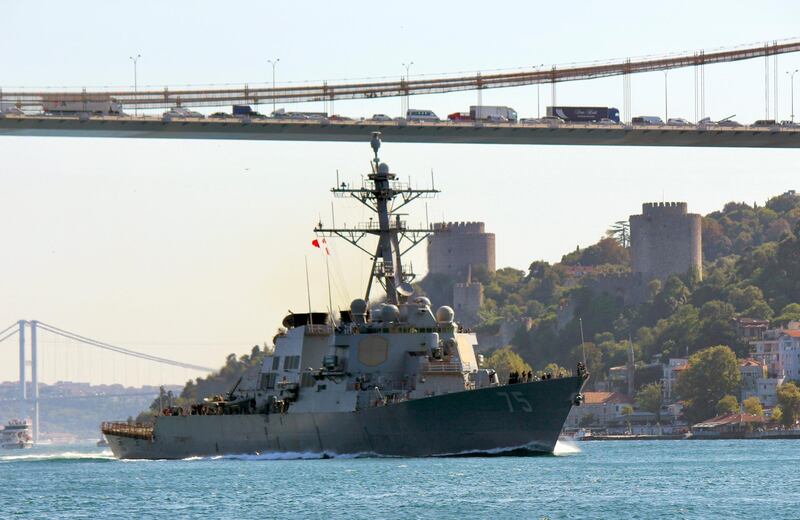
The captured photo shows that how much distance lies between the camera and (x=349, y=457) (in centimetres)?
5972

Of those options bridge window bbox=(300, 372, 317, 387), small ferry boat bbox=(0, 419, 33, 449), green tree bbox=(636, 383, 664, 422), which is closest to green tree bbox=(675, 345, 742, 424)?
green tree bbox=(636, 383, 664, 422)

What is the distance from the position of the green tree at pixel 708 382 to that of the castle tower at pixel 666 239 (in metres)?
48.7

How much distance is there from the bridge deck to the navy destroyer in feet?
107

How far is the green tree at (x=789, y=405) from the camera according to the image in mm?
127731

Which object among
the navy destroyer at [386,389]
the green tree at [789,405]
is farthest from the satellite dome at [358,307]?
the green tree at [789,405]

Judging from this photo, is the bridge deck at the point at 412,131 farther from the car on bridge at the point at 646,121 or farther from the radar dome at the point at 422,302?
the radar dome at the point at 422,302

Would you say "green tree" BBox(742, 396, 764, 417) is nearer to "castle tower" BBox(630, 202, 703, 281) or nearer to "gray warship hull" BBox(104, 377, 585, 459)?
"castle tower" BBox(630, 202, 703, 281)

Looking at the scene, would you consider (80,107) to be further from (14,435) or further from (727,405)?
(14,435)

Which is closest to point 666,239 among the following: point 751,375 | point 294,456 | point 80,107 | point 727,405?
point 751,375

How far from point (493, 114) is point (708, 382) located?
129 ft

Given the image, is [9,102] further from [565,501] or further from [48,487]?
[565,501]

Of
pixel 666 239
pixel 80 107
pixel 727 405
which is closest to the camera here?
pixel 80 107

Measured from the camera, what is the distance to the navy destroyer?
57344 millimetres

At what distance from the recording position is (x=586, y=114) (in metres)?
108
